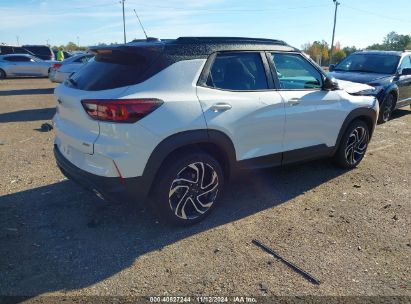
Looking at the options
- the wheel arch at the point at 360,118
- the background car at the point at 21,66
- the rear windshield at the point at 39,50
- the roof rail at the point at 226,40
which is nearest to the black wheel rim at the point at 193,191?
the roof rail at the point at 226,40

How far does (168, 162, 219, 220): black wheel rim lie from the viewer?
145 inches

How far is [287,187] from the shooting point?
16.3ft

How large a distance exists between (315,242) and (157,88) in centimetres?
207

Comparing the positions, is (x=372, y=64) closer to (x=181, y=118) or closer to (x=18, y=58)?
(x=181, y=118)

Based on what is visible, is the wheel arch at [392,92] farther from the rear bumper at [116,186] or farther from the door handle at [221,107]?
the rear bumper at [116,186]

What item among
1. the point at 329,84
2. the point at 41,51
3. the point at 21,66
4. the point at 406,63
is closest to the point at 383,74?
the point at 406,63

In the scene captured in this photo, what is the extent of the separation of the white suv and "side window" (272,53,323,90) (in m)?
0.02

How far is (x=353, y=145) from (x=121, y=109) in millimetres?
3743

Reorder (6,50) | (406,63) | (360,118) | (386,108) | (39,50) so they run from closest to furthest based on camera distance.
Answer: (360,118) → (386,108) → (406,63) → (39,50) → (6,50)

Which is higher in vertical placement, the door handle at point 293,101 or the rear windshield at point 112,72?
the rear windshield at point 112,72

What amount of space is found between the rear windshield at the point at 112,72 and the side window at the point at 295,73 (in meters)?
1.69

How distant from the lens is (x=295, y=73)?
4633 mm

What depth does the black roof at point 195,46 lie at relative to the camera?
351 cm

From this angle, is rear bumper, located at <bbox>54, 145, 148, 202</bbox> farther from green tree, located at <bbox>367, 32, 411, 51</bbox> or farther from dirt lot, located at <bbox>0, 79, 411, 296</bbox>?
green tree, located at <bbox>367, 32, 411, 51</bbox>
